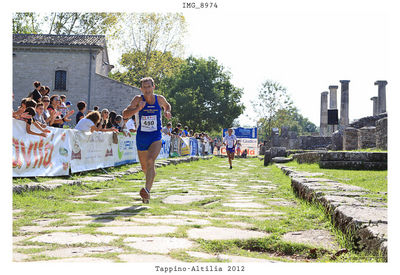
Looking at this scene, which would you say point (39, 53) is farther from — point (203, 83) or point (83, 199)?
point (83, 199)

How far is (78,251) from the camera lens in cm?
290

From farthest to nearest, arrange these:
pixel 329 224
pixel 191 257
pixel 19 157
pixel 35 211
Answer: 1. pixel 19 157
2. pixel 35 211
3. pixel 329 224
4. pixel 191 257

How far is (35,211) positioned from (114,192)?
7.07ft

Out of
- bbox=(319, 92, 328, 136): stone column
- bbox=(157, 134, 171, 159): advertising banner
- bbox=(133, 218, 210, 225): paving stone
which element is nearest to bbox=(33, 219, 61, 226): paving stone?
bbox=(133, 218, 210, 225): paving stone

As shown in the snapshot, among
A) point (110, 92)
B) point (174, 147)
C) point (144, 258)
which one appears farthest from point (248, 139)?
point (144, 258)

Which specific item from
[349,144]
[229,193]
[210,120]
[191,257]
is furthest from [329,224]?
[210,120]

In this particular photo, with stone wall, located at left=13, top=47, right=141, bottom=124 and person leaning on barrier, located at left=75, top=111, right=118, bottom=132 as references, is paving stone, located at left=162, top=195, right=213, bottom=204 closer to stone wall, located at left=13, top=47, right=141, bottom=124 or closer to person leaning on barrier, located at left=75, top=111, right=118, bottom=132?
person leaning on barrier, located at left=75, top=111, right=118, bottom=132

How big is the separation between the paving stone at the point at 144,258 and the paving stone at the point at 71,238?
536 mm

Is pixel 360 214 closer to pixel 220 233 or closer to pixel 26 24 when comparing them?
pixel 220 233

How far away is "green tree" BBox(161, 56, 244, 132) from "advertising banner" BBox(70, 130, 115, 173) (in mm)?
33332

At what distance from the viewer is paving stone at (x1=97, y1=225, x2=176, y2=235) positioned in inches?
140

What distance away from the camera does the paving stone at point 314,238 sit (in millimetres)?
3348

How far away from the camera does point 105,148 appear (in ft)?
34.4

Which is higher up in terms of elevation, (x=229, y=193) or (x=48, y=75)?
(x=48, y=75)
